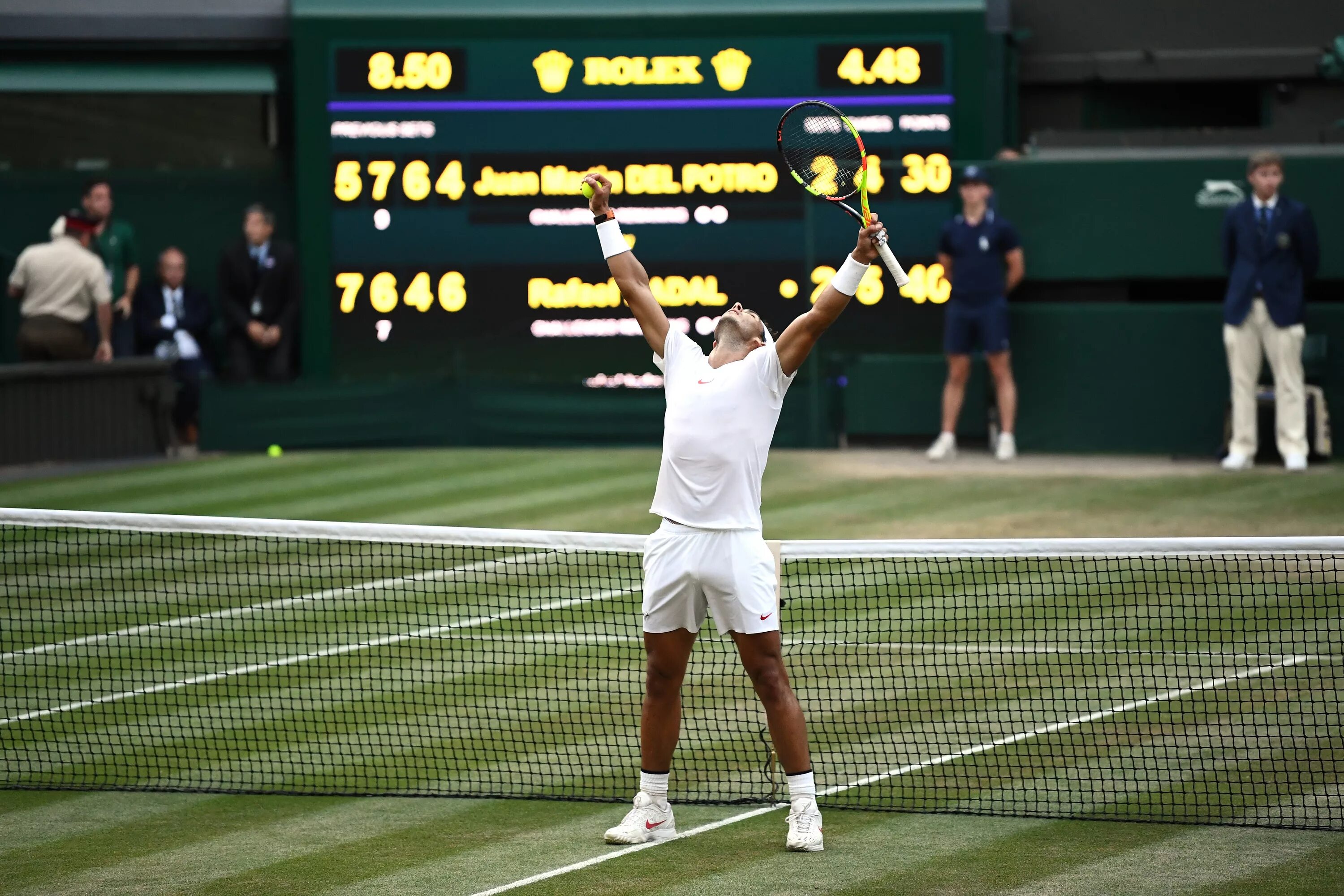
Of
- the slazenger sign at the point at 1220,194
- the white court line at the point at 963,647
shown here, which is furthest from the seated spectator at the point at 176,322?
the slazenger sign at the point at 1220,194

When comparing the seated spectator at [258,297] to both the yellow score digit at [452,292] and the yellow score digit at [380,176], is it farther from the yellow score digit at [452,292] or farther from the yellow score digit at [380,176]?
the yellow score digit at [452,292]

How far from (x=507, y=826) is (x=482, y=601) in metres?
3.89

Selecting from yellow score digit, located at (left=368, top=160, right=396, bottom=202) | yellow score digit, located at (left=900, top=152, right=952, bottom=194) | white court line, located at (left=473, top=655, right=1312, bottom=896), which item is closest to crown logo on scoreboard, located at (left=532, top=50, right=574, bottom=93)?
yellow score digit, located at (left=368, top=160, right=396, bottom=202)

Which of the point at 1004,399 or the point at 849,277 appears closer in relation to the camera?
the point at 849,277

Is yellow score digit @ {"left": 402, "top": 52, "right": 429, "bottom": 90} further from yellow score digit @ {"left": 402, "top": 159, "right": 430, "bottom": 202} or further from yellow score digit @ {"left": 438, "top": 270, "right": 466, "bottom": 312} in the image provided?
yellow score digit @ {"left": 438, "top": 270, "right": 466, "bottom": 312}

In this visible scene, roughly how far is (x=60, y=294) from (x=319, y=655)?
7.06 m

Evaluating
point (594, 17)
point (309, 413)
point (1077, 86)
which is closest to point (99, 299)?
point (309, 413)

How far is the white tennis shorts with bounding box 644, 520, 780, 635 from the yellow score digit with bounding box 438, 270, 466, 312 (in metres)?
9.84

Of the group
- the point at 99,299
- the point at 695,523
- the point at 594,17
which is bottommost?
the point at 695,523

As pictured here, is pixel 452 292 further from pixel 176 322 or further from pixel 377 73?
pixel 176 322

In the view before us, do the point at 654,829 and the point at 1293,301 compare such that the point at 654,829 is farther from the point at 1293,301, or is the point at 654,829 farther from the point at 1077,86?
the point at 1077,86

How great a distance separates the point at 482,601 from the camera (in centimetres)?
1112

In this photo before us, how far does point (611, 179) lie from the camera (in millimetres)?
16422

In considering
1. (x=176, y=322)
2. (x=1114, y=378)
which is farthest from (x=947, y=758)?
(x=176, y=322)
